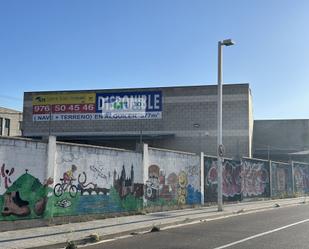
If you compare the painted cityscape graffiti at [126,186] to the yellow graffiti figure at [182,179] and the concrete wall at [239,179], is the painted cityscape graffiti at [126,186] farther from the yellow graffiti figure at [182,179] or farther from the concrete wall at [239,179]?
the concrete wall at [239,179]

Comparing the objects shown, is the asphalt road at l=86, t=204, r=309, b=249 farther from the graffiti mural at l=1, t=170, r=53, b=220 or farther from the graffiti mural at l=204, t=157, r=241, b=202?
the graffiti mural at l=204, t=157, r=241, b=202

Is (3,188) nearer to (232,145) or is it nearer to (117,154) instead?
(117,154)

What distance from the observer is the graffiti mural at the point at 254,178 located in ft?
101

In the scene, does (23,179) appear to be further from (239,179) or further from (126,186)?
(239,179)

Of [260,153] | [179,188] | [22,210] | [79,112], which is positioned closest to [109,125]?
[79,112]

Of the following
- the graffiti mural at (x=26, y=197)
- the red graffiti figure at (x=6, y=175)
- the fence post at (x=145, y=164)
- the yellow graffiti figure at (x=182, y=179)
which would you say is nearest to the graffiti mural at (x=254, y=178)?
the yellow graffiti figure at (x=182, y=179)

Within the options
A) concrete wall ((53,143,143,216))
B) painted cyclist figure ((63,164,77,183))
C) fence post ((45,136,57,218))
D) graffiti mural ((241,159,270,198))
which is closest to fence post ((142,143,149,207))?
concrete wall ((53,143,143,216))

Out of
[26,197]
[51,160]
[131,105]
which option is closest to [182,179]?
[51,160]

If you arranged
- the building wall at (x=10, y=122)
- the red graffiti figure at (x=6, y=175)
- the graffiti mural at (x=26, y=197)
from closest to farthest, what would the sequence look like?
1. the red graffiti figure at (x=6, y=175)
2. the graffiti mural at (x=26, y=197)
3. the building wall at (x=10, y=122)

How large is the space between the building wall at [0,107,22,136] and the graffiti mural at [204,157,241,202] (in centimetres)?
4433

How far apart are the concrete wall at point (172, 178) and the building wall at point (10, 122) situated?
47.5 m

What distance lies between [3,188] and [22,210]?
1.06 m

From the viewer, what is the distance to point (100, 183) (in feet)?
56.4

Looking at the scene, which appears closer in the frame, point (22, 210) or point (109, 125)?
point (22, 210)
